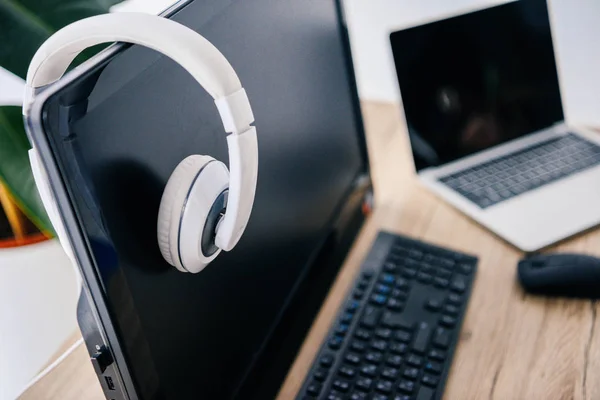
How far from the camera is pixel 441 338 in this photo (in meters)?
0.64

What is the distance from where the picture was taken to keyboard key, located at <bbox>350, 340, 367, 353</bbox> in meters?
0.62

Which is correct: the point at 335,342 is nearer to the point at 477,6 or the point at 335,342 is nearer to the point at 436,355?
the point at 436,355

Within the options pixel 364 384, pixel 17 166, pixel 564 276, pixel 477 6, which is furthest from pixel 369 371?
pixel 477 6

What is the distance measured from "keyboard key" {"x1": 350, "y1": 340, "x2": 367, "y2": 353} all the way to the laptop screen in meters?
0.36

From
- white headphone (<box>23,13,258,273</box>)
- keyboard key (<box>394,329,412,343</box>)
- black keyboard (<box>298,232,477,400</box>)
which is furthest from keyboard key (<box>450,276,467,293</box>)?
white headphone (<box>23,13,258,273</box>)

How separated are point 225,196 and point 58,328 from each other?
0.65 meters

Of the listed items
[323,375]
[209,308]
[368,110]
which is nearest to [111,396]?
[209,308]

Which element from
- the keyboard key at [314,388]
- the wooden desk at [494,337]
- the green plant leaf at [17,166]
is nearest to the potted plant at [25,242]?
the green plant leaf at [17,166]

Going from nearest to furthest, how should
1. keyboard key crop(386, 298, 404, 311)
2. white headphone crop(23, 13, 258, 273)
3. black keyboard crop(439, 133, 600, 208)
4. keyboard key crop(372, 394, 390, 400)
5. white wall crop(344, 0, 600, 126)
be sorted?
white headphone crop(23, 13, 258, 273) < keyboard key crop(372, 394, 390, 400) < keyboard key crop(386, 298, 404, 311) < black keyboard crop(439, 133, 600, 208) < white wall crop(344, 0, 600, 126)

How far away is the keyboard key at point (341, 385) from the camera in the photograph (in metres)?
0.58

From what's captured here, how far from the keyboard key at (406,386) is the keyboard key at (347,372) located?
1.9 inches

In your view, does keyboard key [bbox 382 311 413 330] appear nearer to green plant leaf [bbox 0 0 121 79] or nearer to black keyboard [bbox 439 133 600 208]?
black keyboard [bbox 439 133 600 208]

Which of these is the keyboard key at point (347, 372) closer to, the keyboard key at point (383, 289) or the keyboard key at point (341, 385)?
A: the keyboard key at point (341, 385)

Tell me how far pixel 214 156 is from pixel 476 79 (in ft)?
1.82
